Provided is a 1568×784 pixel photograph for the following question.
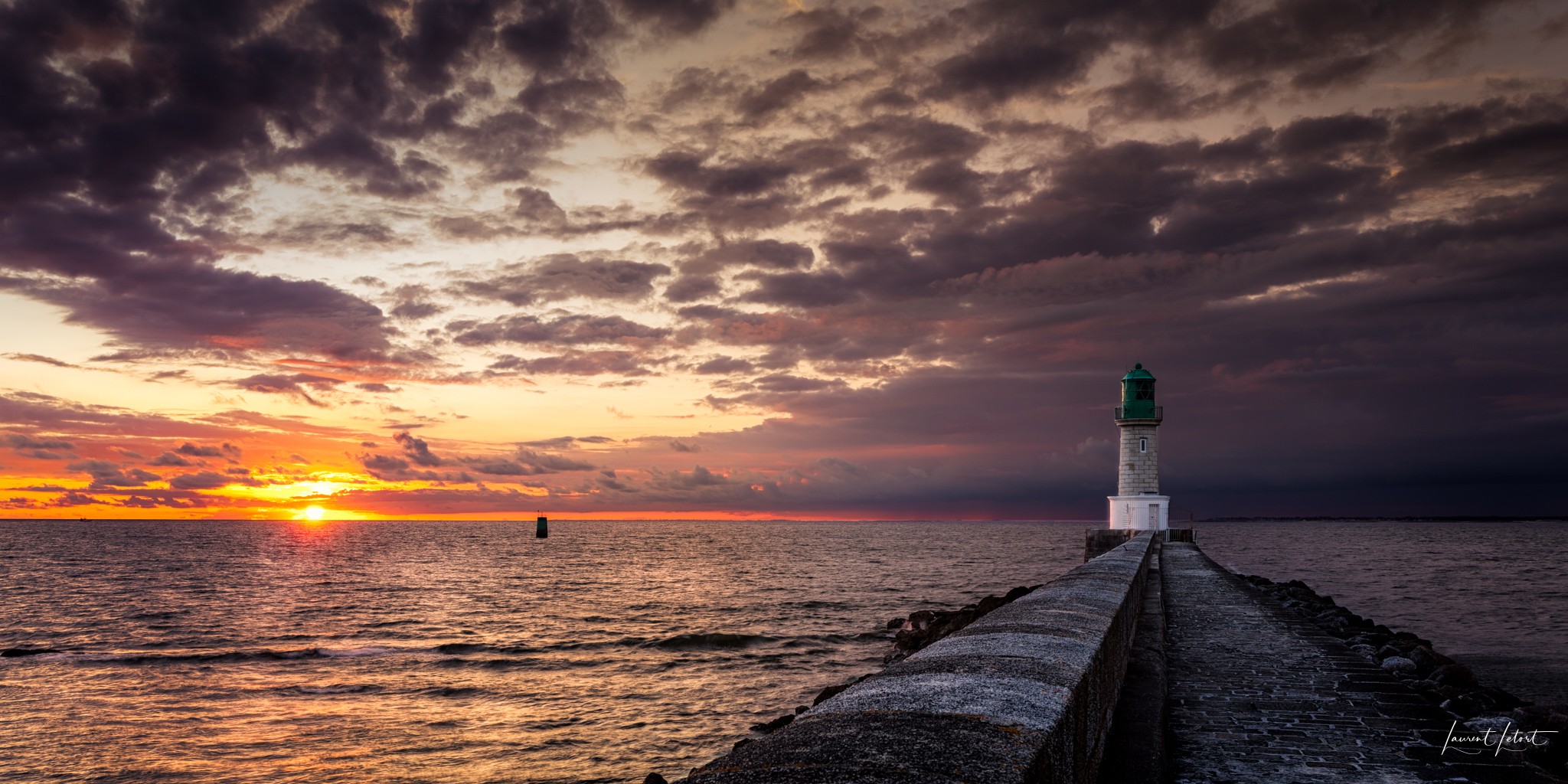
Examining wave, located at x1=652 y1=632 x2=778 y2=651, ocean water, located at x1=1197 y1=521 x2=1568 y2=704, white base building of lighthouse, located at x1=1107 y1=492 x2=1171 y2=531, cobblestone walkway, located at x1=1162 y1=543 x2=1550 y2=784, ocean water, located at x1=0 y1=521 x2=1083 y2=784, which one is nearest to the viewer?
cobblestone walkway, located at x1=1162 y1=543 x2=1550 y2=784

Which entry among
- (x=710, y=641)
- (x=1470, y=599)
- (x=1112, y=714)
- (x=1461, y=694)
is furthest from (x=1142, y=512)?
(x=1112, y=714)

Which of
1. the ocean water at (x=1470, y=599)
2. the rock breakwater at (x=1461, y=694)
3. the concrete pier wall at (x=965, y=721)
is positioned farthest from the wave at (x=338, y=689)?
the ocean water at (x=1470, y=599)

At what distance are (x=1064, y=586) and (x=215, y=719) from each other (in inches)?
676

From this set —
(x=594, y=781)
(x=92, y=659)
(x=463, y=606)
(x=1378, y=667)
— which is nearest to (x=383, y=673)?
(x=92, y=659)

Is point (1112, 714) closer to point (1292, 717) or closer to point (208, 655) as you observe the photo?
point (1292, 717)

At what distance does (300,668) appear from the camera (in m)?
23.3

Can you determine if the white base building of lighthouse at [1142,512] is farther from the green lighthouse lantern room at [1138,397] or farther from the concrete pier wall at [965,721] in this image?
the concrete pier wall at [965,721]

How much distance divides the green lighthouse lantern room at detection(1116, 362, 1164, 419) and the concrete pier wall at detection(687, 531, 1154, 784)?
4283 centimetres

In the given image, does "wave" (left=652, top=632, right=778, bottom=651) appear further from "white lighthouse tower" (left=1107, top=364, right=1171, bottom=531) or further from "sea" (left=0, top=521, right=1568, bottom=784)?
"white lighthouse tower" (left=1107, top=364, right=1171, bottom=531)

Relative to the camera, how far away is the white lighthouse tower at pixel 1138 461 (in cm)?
4356

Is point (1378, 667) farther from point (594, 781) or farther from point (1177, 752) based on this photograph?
point (594, 781)

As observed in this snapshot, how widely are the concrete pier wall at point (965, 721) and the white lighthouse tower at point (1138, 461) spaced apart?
41.6 metres

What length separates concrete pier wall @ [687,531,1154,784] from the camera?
249cm

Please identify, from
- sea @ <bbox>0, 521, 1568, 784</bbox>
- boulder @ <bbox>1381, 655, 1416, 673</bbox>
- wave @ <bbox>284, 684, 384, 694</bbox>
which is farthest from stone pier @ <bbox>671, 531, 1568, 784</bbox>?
wave @ <bbox>284, 684, 384, 694</bbox>
